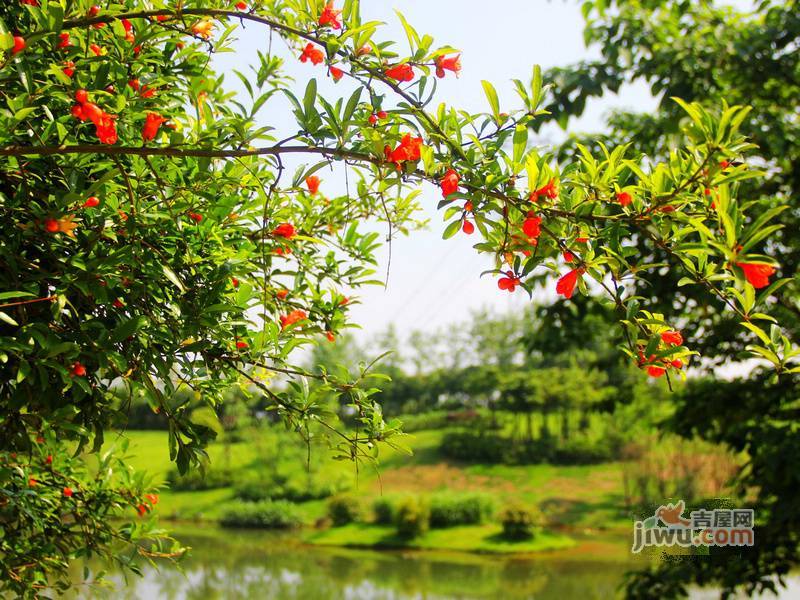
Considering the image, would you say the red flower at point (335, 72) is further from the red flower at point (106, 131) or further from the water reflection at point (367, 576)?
the water reflection at point (367, 576)

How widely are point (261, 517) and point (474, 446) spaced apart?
5.49m

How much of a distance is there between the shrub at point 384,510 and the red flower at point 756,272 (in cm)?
1157

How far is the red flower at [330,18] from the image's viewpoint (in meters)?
0.97

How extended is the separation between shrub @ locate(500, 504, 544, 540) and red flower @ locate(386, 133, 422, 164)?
1039 cm

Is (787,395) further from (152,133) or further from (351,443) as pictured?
(152,133)

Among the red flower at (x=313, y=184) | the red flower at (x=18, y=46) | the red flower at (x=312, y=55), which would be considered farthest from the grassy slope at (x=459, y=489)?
the red flower at (x=18, y=46)

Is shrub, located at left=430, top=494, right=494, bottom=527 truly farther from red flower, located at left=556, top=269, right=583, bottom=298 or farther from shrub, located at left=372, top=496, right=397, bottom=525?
red flower, located at left=556, top=269, right=583, bottom=298

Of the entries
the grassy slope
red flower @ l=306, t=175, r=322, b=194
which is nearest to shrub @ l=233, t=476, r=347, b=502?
the grassy slope

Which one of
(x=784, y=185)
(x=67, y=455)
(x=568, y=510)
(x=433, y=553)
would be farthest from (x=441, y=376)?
(x=67, y=455)

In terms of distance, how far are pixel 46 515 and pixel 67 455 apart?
0.18 metres

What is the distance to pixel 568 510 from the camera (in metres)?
12.2

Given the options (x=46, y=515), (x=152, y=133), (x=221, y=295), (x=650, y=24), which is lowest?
(x=46, y=515)

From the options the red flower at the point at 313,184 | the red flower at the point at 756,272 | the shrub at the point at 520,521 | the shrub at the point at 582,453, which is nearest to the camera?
the red flower at the point at 756,272

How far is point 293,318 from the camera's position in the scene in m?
1.42
